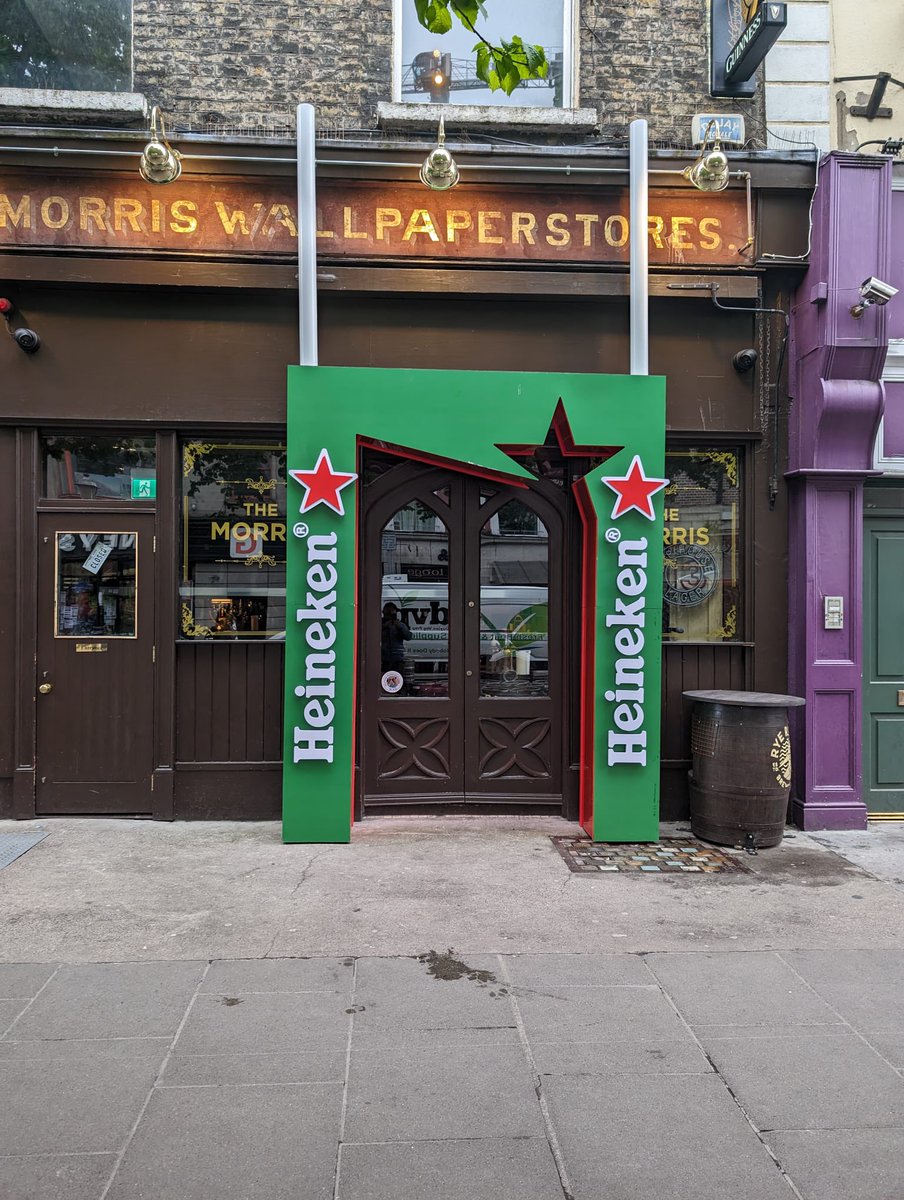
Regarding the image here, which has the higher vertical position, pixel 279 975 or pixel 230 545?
pixel 230 545

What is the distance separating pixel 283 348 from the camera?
7387 millimetres

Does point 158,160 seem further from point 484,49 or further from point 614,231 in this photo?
point 614,231

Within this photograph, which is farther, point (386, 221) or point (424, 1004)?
point (386, 221)

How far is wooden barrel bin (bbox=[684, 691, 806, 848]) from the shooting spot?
6.74 metres

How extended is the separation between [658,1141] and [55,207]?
24.3ft

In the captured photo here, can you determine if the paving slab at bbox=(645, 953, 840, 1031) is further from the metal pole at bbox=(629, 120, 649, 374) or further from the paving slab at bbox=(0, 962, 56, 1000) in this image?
the metal pole at bbox=(629, 120, 649, 374)

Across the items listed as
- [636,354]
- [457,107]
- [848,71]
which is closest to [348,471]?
[636,354]

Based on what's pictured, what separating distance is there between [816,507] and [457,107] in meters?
4.43

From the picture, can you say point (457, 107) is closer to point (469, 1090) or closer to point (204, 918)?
point (204, 918)

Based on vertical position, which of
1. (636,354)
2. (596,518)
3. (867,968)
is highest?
(636,354)

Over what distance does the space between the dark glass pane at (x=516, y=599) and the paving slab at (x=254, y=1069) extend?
421cm

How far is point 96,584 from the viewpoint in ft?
24.4

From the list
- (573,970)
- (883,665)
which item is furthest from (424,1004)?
(883,665)

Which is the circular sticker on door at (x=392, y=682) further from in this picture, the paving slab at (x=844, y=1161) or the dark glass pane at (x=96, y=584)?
the paving slab at (x=844, y=1161)
